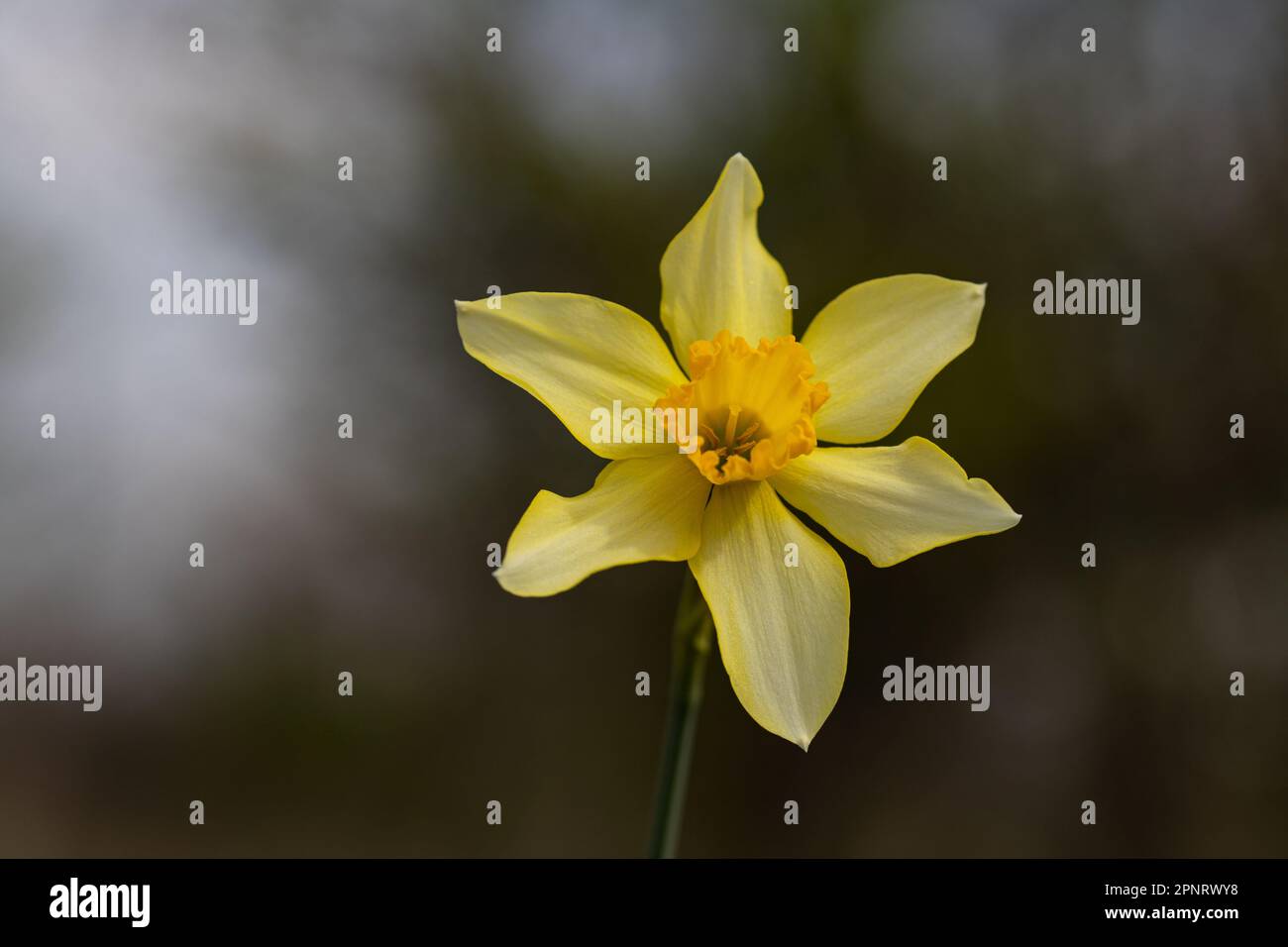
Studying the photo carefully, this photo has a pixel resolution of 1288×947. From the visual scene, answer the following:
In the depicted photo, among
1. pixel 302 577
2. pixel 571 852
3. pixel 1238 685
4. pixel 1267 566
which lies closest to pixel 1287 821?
pixel 1238 685

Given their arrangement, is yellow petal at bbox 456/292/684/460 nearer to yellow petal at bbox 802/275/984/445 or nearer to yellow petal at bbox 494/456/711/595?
yellow petal at bbox 494/456/711/595

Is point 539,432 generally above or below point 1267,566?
above

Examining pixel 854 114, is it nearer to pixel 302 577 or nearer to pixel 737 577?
pixel 302 577

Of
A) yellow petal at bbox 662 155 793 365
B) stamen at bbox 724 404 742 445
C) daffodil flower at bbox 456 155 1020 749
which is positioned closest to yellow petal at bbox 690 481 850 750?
daffodil flower at bbox 456 155 1020 749

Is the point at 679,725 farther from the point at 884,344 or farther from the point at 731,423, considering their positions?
the point at 884,344

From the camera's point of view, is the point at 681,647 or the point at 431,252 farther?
the point at 431,252

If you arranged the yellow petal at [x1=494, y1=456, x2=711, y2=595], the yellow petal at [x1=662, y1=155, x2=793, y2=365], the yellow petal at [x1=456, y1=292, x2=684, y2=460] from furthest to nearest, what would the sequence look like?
the yellow petal at [x1=662, y1=155, x2=793, y2=365], the yellow petal at [x1=456, y1=292, x2=684, y2=460], the yellow petal at [x1=494, y1=456, x2=711, y2=595]
